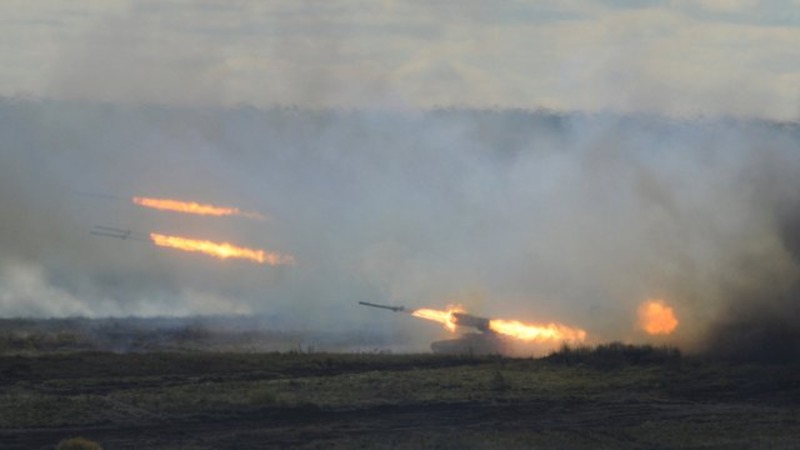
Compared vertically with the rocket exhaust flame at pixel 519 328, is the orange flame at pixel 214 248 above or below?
above

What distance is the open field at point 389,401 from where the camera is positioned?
3850 centimetres

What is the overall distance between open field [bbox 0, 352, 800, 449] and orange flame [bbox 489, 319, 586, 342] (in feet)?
15.4

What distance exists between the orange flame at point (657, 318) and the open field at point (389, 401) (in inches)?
145

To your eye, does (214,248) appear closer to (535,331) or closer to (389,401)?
(535,331)

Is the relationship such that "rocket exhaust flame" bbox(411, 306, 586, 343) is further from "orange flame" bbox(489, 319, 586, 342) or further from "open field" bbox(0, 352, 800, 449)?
"open field" bbox(0, 352, 800, 449)

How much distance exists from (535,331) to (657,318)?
4.43 m

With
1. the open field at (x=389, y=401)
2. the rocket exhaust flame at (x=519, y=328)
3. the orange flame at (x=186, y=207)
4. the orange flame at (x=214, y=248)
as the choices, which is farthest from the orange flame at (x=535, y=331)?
the orange flame at (x=186, y=207)

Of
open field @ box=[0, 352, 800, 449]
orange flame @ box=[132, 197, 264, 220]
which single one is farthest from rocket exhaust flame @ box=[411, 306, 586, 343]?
orange flame @ box=[132, 197, 264, 220]

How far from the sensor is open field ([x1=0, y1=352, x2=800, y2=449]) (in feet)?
126

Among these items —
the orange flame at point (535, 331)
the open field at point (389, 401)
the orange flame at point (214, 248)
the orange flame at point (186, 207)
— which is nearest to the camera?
the open field at point (389, 401)

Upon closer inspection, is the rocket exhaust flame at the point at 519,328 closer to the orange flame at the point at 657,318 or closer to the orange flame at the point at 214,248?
the orange flame at the point at 657,318

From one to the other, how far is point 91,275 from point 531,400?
42.9 metres

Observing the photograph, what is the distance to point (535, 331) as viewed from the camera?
58469 millimetres

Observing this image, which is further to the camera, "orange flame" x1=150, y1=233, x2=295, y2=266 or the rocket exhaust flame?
"orange flame" x1=150, y1=233, x2=295, y2=266
